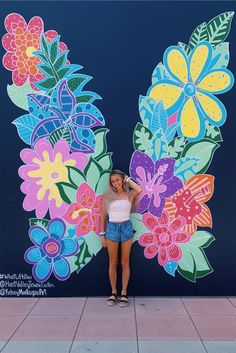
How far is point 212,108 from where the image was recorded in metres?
5.60

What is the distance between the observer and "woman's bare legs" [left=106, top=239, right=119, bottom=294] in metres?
5.45

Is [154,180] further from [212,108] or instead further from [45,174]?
[45,174]

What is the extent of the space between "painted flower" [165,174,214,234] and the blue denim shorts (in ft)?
2.17

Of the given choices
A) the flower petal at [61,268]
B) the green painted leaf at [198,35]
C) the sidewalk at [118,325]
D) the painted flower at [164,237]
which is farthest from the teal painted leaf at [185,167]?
the flower petal at [61,268]

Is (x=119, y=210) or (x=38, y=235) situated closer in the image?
(x=119, y=210)

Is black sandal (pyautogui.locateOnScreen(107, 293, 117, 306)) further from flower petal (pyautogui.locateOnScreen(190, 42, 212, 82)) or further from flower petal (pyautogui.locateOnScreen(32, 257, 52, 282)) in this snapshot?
flower petal (pyautogui.locateOnScreen(190, 42, 212, 82))

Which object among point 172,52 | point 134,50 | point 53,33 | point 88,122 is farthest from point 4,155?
point 172,52

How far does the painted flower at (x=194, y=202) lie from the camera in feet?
18.4

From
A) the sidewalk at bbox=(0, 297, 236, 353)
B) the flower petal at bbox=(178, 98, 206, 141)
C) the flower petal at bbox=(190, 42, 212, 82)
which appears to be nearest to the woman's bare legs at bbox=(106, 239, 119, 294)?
the sidewalk at bbox=(0, 297, 236, 353)

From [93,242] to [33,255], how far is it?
87 cm

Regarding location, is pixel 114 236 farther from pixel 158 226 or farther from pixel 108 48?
pixel 108 48

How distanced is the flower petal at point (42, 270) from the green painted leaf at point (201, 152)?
97.0 inches

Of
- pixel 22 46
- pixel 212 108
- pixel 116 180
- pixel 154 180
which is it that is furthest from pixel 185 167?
pixel 22 46

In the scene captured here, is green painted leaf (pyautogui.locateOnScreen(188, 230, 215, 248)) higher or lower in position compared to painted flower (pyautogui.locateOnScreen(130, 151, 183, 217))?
lower
